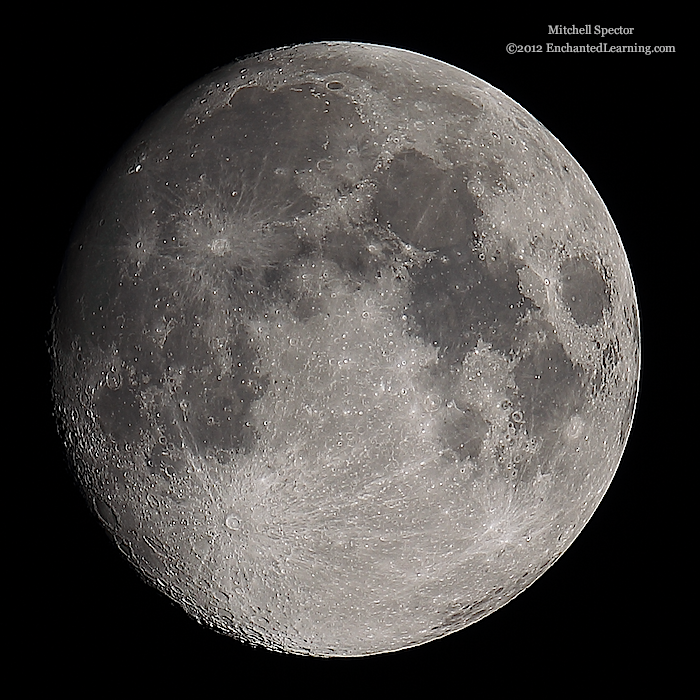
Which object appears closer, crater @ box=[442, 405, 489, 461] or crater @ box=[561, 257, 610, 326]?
crater @ box=[442, 405, 489, 461]

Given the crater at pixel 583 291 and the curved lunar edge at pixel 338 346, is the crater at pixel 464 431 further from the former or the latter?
the crater at pixel 583 291

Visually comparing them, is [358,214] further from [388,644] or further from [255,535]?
[388,644]

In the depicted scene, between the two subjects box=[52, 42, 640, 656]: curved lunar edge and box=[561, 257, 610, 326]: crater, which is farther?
box=[561, 257, 610, 326]: crater

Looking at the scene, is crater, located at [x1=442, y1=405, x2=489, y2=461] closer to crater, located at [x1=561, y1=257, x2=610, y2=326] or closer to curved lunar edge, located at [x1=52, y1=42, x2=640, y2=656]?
curved lunar edge, located at [x1=52, y1=42, x2=640, y2=656]

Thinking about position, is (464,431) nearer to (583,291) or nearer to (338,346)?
(338,346)

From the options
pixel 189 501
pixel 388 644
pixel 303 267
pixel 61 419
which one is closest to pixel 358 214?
pixel 303 267

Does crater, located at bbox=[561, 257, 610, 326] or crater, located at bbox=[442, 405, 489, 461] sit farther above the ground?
crater, located at bbox=[561, 257, 610, 326]

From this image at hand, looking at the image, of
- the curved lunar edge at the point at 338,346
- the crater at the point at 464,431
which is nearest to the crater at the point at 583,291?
the curved lunar edge at the point at 338,346

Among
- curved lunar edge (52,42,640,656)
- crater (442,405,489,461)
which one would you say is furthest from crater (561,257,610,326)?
crater (442,405,489,461)

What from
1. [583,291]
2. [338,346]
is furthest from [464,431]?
[583,291]
